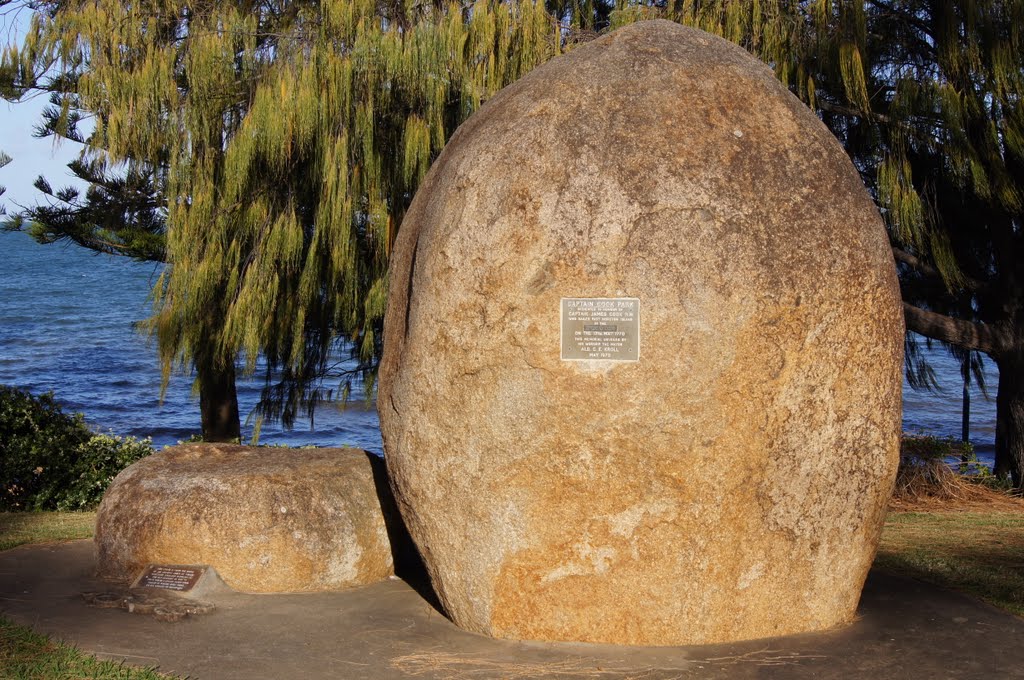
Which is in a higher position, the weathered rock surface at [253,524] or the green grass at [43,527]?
the weathered rock surface at [253,524]

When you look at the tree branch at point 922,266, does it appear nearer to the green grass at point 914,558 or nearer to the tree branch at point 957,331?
the tree branch at point 957,331

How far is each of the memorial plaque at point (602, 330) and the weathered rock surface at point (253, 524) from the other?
2.09 metres

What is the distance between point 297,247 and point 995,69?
5897mm

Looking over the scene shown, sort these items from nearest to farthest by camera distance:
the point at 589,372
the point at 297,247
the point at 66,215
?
the point at 589,372, the point at 297,247, the point at 66,215

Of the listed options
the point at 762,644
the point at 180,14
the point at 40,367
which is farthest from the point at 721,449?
the point at 40,367

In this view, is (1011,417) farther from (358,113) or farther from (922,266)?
(358,113)

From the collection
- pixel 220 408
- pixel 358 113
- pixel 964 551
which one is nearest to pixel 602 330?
pixel 964 551

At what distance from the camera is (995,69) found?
26.9 ft

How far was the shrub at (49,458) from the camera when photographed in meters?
9.02

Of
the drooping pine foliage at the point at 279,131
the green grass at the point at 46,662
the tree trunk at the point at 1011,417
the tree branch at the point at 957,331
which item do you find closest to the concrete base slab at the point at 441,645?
the green grass at the point at 46,662

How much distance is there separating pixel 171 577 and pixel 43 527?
279 centimetres

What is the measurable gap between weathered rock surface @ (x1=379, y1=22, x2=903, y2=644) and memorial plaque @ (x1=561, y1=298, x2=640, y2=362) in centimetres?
4

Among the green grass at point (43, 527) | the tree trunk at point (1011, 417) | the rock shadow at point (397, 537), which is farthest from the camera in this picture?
the tree trunk at point (1011, 417)

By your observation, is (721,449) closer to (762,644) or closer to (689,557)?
(689,557)
